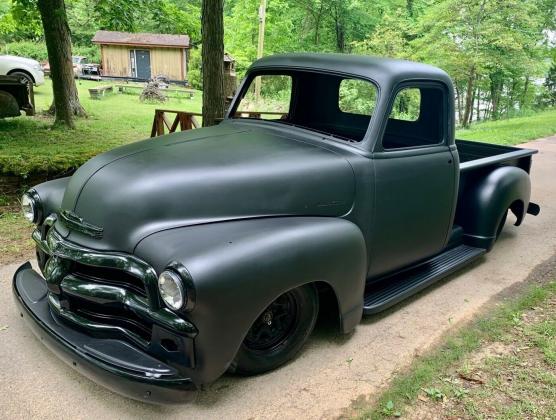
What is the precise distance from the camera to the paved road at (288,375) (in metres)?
2.43

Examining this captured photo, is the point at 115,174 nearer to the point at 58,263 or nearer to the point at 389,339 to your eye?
the point at 58,263

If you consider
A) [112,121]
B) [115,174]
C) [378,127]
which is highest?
[378,127]

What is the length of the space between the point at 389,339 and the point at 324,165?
1.28 m

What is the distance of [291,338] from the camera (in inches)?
111

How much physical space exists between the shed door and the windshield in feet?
106

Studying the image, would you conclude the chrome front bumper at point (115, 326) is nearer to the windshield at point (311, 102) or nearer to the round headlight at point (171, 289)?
A: the round headlight at point (171, 289)

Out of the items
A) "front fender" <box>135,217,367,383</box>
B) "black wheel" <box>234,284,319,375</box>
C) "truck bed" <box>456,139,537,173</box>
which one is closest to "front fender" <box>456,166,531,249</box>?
"truck bed" <box>456,139,537,173</box>

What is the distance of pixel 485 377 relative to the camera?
2.77 meters

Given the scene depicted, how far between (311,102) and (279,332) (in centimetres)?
214

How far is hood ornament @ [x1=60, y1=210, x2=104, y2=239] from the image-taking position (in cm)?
247

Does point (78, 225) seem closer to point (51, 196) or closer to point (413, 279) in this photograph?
point (51, 196)

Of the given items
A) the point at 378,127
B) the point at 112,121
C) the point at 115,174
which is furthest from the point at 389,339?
the point at 112,121

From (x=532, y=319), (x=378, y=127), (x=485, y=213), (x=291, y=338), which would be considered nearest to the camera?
(x=291, y=338)

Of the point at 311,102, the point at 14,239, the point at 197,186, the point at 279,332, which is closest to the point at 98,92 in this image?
the point at 14,239
